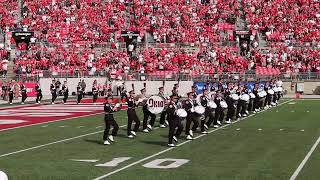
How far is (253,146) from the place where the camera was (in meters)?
17.3

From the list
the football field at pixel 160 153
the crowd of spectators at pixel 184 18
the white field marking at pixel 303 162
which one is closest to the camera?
the white field marking at pixel 303 162

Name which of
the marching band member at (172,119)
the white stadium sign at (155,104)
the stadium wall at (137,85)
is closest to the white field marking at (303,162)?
the marching band member at (172,119)

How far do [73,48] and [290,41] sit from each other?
16.4 metres

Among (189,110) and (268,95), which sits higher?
(189,110)

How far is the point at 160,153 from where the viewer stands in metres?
15.9

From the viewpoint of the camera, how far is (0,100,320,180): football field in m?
12.9

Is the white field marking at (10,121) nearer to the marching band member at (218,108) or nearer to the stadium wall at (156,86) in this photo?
the marching band member at (218,108)

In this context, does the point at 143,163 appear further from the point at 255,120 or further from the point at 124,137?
the point at 255,120

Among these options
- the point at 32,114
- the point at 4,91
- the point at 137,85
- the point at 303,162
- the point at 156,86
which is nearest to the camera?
the point at 303,162

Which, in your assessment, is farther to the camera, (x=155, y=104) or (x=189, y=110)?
(x=155, y=104)

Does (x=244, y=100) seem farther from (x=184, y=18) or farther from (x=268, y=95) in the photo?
(x=184, y=18)

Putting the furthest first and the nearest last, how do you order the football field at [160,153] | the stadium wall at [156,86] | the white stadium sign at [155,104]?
the stadium wall at [156,86]
the white stadium sign at [155,104]
the football field at [160,153]


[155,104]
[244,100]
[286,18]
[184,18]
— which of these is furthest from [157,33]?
[155,104]

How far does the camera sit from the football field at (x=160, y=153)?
42.4ft
